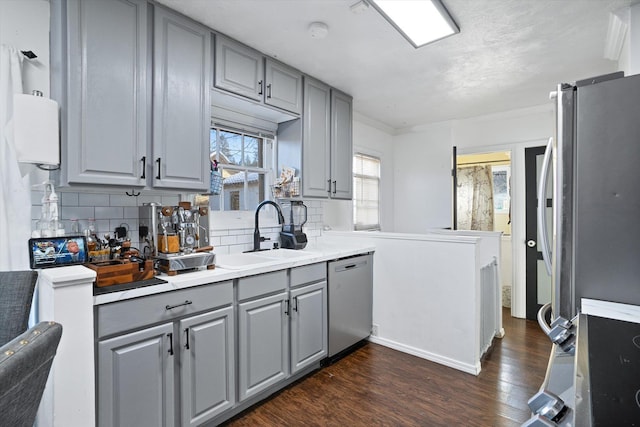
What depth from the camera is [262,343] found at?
2.05m

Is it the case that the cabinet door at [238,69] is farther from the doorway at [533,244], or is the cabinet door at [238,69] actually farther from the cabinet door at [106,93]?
the doorway at [533,244]

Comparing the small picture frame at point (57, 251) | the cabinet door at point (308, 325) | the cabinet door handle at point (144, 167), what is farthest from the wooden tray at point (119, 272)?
the cabinet door at point (308, 325)

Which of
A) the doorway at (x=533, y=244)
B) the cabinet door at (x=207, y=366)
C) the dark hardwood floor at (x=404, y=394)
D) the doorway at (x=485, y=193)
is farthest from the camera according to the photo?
the doorway at (x=485, y=193)

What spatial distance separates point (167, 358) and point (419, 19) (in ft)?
7.99

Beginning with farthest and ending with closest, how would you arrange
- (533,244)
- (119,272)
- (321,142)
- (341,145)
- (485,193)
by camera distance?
1. (485,193)
2. (533,244)
3. (341,145)
4. (321,142)
5. (119,272)

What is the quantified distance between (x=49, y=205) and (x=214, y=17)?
4.76 ft

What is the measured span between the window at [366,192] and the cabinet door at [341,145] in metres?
0.74

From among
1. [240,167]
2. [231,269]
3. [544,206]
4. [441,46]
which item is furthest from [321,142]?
[544,206]

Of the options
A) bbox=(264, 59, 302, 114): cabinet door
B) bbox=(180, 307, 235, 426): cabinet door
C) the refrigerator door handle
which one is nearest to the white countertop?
bbox=(180, 307, 235, 426): cabinet door

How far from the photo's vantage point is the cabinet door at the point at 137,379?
1.42 m

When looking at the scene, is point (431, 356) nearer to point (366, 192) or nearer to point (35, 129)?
point (366, 192)

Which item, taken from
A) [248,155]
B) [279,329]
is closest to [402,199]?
[248,155]

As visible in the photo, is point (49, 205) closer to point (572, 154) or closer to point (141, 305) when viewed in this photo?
point (141, 305)

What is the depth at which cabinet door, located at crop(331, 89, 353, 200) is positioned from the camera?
126 inches
